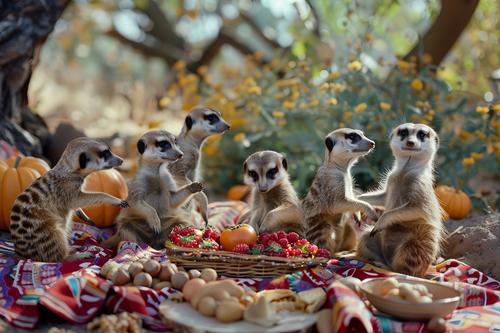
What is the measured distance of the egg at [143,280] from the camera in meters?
3.24

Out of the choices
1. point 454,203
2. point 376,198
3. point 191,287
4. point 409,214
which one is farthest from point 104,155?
point 454,203

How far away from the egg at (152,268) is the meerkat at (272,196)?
3.07 feet

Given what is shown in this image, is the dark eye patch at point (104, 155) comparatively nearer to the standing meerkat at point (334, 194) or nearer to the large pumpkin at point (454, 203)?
the standing meerkat at point (334, 194)

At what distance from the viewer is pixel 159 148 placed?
13.9 ft

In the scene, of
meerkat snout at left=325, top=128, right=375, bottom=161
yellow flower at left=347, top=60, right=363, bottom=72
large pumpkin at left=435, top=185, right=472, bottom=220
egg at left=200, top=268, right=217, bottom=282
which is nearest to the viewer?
egg at left=200, top=268, right=217, bottom=282

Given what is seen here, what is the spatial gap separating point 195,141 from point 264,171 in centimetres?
95

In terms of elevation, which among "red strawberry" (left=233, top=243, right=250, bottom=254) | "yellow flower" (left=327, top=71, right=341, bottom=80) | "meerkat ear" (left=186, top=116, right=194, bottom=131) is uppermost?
"yellow flower" (left=327, top=71, right=341, bottom=80)

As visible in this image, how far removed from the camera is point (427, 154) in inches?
149

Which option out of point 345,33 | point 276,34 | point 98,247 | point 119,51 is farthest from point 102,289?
point 119,51

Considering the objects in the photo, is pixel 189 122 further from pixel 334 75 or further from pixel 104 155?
pixel 334 75

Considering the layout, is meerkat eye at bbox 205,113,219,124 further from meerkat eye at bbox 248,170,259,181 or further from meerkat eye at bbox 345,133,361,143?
meerkat eye at bbox 345,133,361,143

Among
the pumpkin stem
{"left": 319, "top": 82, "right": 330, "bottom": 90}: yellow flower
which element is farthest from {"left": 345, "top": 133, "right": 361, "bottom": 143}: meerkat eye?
the pumpkin stem

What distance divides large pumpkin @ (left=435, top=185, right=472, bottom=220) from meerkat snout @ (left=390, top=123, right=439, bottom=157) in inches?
57.8

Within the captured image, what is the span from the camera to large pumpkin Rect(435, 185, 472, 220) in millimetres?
5148
